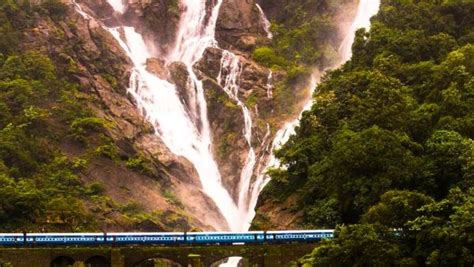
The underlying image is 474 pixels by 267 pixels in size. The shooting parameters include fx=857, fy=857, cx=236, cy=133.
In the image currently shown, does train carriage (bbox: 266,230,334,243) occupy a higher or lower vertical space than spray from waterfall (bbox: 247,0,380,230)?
lower

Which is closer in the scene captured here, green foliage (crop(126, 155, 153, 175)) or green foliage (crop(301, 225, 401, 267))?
green foliage (crop(301, 225, 401, 267))

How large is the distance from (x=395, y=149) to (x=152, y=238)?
56.9 feet

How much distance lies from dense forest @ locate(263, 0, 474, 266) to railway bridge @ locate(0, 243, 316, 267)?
3.88 metres

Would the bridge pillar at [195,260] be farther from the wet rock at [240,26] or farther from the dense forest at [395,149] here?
the wet rock at [240,26]

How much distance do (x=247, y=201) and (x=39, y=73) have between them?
2337cm

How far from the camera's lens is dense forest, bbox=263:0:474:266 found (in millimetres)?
46031

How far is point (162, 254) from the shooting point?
190 feet

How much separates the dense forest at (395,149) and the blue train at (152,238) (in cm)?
357

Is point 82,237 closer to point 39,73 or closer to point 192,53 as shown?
point 39,73

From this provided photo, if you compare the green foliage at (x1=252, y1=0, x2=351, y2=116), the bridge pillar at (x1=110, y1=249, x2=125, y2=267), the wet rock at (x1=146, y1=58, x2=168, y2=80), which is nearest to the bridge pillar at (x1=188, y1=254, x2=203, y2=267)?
the bridge pillar at (x1=110, y1=249, x2=125, y2=267)

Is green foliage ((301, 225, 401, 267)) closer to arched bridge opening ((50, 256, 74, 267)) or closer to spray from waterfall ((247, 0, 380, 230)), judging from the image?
arched bridge opening ((50, 256, 74, 267))

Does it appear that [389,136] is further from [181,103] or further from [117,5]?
[117,5]

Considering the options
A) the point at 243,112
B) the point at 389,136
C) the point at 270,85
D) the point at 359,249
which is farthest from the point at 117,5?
the point at 359,249

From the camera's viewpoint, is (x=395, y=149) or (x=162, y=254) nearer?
(x=395, y=149)
